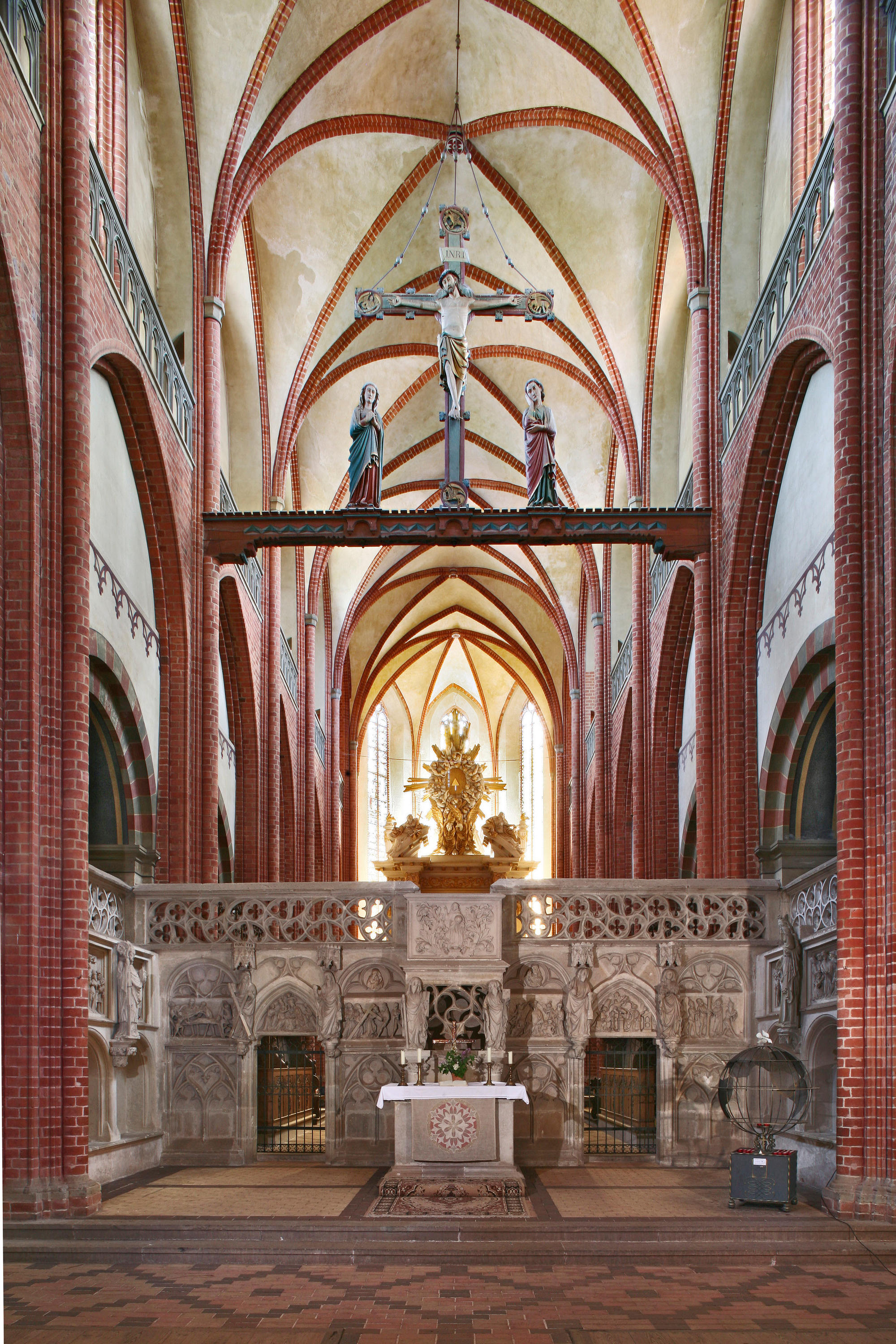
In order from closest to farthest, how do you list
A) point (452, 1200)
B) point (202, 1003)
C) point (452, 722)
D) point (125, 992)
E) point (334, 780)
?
1. point (452, 1200)
2. point (125, 992)
3. point (202, 1003)
4. point (334, 780)
5. point (452, 722)

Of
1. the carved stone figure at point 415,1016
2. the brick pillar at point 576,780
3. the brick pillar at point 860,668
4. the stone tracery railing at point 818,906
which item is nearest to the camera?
the brick pillar at point 860,668

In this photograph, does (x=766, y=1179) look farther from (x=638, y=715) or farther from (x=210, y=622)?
(x=638, y=715)

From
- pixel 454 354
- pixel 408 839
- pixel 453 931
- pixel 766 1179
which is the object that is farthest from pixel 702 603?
pixel 408 839

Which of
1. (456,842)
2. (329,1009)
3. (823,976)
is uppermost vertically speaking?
(456,842)

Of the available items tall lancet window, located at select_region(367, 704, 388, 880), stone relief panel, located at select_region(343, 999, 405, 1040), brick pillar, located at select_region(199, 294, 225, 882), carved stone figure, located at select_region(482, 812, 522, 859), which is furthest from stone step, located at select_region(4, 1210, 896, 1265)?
tall lancet window, located at select_region(367, 704, 388, 880)

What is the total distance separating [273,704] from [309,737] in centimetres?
553

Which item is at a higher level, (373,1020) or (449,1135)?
(373,1020)

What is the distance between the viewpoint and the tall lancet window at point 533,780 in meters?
42.2

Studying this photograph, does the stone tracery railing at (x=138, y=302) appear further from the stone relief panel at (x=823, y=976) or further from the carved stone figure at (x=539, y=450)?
the stone relief panel at (x=823, y=976)

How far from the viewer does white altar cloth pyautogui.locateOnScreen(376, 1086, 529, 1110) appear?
11.3 metres

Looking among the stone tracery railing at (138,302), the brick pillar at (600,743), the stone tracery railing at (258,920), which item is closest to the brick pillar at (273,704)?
the stone tracery railing at (138,302)

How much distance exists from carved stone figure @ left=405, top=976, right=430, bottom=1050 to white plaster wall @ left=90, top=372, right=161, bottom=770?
15.0 ft

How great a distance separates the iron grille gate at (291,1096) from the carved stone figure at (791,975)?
15.8 feet

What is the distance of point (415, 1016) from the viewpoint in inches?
507
